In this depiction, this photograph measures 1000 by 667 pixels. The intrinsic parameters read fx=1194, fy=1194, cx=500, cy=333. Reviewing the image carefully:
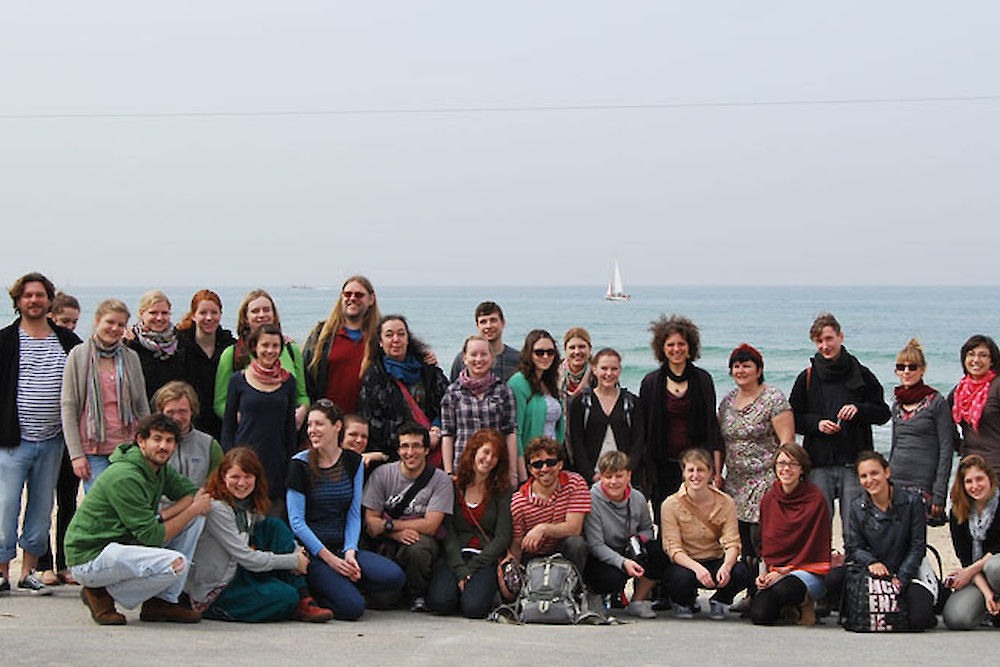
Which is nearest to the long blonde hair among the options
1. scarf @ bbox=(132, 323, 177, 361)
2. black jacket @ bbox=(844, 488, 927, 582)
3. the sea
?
scarf @ bbox=(132, 323, 177, 361)

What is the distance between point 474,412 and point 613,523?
43.5 inches

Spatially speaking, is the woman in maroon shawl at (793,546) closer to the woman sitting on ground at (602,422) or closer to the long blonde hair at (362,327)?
the woman sitting on ground at (602,422)

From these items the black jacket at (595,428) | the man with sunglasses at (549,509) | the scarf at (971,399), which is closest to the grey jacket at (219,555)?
the man with sunglasses at (549,509)

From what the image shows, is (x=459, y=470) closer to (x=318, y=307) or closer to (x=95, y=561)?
(x=95, y=561)

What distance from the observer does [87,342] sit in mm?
6961

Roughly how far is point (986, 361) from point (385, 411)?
3.89 m

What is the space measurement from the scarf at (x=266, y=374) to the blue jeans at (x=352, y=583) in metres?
1.08

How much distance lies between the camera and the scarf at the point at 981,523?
277 inches

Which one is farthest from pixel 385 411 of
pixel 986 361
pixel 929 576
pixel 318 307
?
pixel 318 307

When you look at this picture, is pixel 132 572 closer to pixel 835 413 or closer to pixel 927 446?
pixel 835 413

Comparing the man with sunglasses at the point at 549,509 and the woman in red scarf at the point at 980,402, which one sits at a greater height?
the woman in red scarf at the point at 980,402

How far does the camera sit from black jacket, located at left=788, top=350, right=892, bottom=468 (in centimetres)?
785

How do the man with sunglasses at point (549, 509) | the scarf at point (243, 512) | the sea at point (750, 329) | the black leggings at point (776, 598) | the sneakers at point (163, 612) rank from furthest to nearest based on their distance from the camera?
1. the sea at point (750, 329)
2. the man with sunglasses at point (549, 509)
3. the black leggings at point (776, 598)
4. the scarf at point (243, 512)
5. the sneakers at point (163, 612)

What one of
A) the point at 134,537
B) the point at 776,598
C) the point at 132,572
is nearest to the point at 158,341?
the point at 134,537
